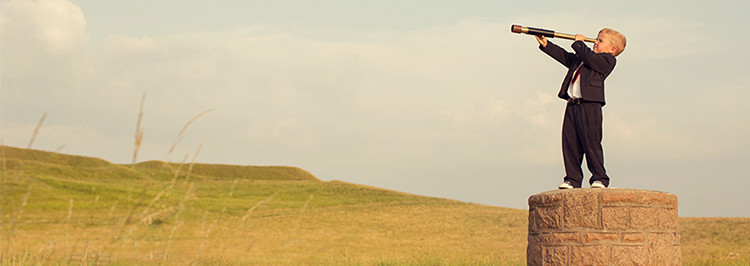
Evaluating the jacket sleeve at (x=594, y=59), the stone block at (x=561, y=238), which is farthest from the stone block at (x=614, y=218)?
the jacket sleeve at (x=594, y=59)

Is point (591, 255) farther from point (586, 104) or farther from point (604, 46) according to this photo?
point (604, 46)

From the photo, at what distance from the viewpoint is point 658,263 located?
748 centimetres

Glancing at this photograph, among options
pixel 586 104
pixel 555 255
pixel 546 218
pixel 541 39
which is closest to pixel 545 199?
pixel 546 218

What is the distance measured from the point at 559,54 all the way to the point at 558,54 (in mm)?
14

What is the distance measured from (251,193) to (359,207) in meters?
7.05

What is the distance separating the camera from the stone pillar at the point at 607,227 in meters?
7.29

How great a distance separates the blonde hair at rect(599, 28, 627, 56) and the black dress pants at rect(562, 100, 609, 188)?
2.77 ft

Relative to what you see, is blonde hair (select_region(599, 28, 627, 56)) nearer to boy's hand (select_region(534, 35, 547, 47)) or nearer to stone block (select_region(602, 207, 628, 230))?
boy's hand (select_region(534, 35, 547, 47))

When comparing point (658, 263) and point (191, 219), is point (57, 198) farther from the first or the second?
point (658, 263)

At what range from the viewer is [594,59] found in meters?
7.84

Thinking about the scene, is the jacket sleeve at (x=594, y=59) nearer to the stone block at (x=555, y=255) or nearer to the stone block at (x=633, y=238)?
the stone block at (x=633, y=238)

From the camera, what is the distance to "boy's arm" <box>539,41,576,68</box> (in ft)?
27.5

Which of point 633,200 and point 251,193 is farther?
point 251,193

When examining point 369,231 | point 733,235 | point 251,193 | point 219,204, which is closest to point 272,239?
point 369,231
